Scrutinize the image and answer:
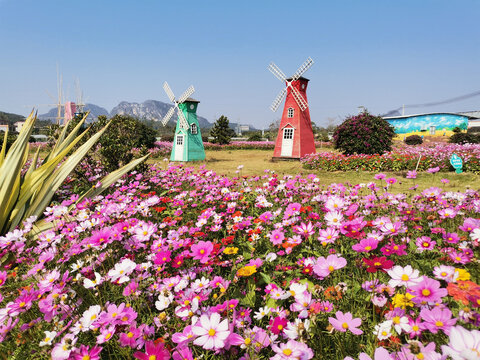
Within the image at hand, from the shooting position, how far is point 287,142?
54.5 feet

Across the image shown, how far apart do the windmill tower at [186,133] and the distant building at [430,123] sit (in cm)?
3951

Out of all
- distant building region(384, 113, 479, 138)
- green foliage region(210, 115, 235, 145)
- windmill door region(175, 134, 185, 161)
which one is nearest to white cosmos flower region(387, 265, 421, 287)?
windmill door region(175, 134, 185, 161)

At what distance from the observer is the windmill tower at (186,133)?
1723cm

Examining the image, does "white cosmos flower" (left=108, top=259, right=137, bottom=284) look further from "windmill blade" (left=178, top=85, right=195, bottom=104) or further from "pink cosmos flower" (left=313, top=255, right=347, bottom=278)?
"windmill blade" (left=178, top=85, right=195, bottom=104)

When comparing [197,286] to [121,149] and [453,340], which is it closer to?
[453,340]

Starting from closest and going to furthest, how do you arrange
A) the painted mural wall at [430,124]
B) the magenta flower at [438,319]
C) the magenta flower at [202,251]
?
the magenta flower at [438,319], the magenta flower at [202,251], the painted mural wall at [430,124]

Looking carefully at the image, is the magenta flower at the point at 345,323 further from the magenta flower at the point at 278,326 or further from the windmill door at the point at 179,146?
the windmill door at the point at 179,146

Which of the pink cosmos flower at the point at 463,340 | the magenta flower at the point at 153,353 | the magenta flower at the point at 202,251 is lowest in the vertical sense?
the magenta flower at the point at 153,353

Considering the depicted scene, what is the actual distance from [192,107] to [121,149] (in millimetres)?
12548

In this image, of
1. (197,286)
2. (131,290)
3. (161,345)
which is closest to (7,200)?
(131,290)

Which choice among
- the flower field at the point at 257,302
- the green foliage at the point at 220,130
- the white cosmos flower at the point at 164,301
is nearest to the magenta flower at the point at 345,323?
the flower field at the point at 257,302

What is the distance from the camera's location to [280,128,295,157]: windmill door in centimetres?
1648

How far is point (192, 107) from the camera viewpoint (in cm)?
1786

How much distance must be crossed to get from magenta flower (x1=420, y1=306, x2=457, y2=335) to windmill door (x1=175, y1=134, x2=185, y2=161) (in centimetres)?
1715
